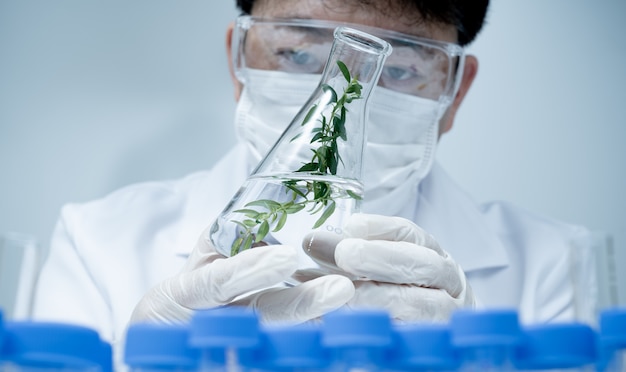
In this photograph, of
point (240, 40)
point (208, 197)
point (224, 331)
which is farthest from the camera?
point (208, 197)

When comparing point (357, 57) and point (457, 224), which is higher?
point (357, 57)

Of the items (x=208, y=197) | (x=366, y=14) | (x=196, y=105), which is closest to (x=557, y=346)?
(x=366, y=14)

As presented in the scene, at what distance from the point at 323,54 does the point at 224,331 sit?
1093mm

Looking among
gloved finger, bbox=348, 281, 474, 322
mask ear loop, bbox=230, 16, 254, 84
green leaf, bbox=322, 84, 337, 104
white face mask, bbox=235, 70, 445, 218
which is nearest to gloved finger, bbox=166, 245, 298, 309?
gloved finger, bbox=348, 281, 474, 322

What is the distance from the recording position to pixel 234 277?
938 millimetres

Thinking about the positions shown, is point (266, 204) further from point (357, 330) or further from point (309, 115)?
point (357, 330)

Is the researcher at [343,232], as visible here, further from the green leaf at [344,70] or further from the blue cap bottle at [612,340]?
the blue cap bottle at [612,340]

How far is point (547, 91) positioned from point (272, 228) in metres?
1.66

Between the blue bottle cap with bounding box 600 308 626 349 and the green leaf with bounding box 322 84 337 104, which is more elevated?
the green leaf with bounding box 322 84 337 104

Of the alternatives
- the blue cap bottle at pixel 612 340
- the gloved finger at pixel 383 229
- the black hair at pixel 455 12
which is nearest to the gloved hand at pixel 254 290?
the gloved finger at pixel 383 229

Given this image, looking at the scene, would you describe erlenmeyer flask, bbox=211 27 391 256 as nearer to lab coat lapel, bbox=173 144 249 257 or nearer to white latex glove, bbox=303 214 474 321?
white latex glove, bbox=303 214 474 321

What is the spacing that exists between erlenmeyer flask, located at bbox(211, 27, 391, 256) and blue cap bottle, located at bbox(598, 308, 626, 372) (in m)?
0.39

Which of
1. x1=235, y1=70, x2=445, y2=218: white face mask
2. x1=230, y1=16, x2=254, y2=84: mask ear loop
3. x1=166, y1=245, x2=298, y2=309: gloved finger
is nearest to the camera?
x1=166, y1=245, x2=298, y2=309: gloved finger

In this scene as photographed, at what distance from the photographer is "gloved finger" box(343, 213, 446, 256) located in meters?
1.04
